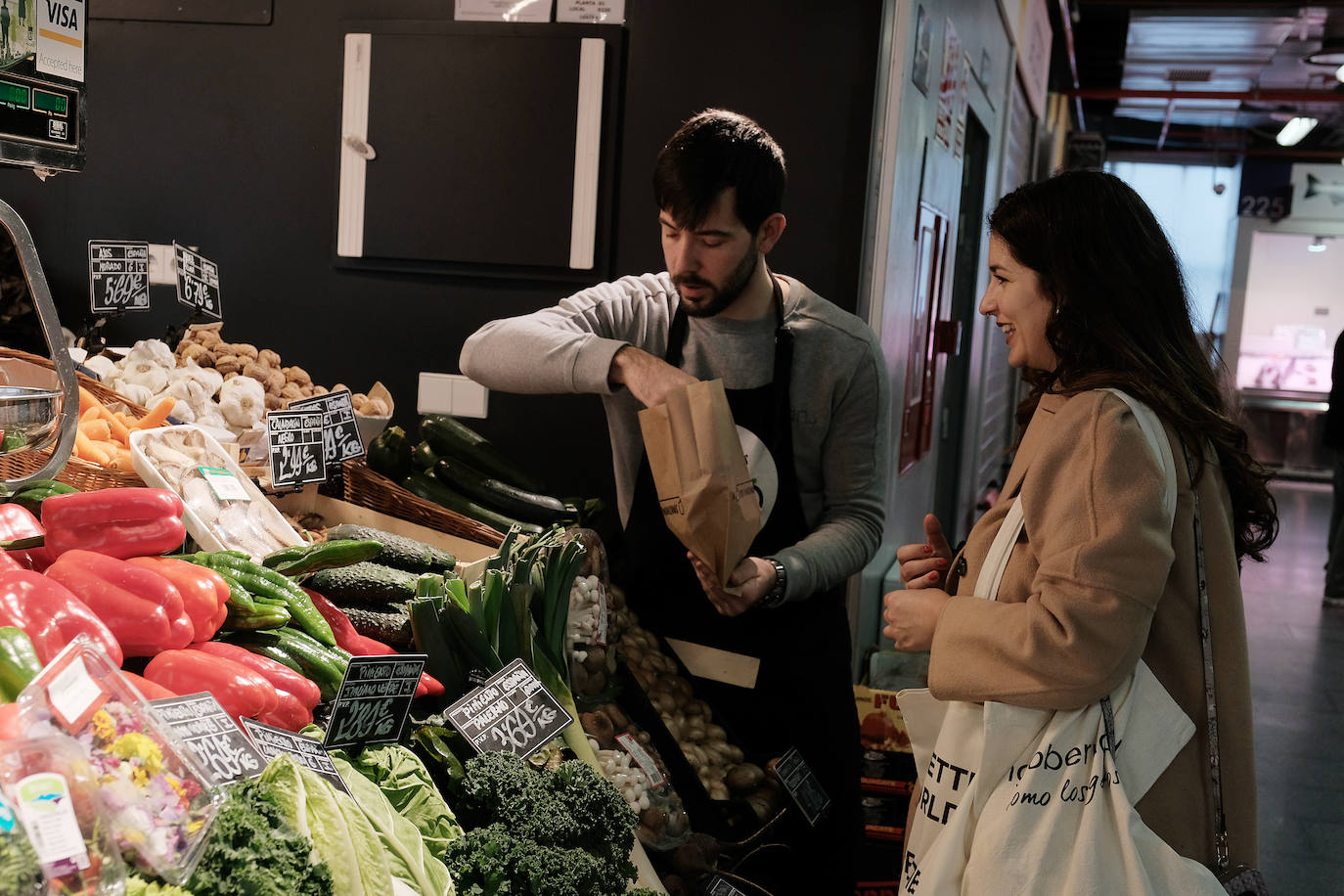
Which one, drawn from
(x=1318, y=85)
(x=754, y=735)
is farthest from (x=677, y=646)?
(x=1318, y=85)

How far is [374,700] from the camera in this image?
165cm

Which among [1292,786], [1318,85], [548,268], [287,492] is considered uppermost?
[1318,85]

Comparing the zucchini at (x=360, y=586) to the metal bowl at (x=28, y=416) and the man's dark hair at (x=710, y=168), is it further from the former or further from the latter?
the man's dark hair at (x=710, y=168)

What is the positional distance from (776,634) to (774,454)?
0.41m

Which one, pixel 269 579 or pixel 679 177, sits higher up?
pixel 679 177

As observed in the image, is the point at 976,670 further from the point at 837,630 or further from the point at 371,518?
the point at 371,518

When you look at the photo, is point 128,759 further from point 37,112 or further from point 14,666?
point 37,112

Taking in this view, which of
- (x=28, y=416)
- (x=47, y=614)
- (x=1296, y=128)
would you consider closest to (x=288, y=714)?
(x=47, y=614)

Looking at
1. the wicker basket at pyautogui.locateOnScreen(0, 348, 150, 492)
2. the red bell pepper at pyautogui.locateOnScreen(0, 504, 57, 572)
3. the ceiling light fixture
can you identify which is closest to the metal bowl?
the wicker basket at pyautogui.locateOnScreen(0, 348, 150, 492)

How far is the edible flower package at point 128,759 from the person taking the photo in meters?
1.17

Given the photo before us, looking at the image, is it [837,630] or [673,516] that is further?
[837,630]

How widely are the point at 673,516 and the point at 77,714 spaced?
129 cm

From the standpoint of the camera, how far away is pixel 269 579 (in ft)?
6.20

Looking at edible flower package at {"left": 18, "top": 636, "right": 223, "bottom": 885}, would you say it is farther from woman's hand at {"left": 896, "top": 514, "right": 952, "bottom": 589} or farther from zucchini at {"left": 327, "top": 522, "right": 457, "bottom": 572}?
woman's hand at {"left": 896, "top": 514, "right": 952, "bottom": 589}
